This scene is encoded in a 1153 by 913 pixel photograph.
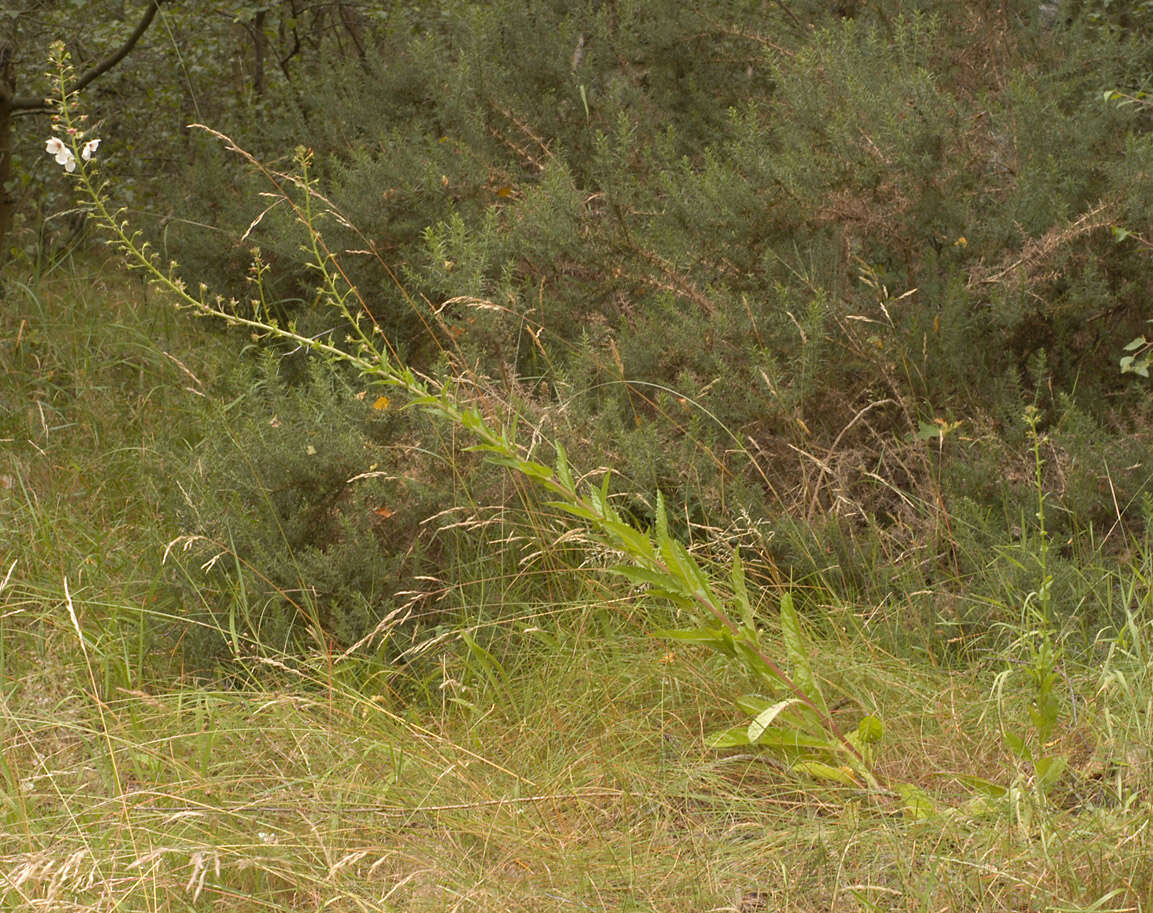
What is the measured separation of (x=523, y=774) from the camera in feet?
7.68

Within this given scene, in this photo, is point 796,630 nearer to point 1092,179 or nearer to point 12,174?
point 1092,179

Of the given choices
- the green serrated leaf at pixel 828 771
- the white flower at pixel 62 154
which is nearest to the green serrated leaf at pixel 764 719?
the green serrated leaf at pixel 828 771

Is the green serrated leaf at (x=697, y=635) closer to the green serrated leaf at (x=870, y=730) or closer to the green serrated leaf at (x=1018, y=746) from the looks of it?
the green serrated leaf at (x=870, y=730)

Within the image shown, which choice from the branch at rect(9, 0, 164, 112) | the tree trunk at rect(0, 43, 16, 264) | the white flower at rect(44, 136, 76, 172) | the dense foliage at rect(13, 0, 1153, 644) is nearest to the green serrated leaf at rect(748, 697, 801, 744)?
the dense foliage at rect(13, 0, 1153, 644)

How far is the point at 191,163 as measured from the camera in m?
6.34

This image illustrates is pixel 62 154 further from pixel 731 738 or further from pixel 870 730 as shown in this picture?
pixel 870 730

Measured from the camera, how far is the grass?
6.09 ft

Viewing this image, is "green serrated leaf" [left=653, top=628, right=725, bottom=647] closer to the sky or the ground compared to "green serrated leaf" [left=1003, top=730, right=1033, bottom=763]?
closer to the sky

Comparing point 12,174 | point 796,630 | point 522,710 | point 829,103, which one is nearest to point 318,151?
point 12,174

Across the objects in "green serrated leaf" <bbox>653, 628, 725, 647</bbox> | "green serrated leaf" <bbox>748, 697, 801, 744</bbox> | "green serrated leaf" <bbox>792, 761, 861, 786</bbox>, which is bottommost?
"green serrated leaf" <bbox>792, 761, 861, 786</bbox>

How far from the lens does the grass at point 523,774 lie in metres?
1.86

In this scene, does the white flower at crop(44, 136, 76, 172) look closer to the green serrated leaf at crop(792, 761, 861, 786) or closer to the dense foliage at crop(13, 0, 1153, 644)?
the dense foliage at crop(13, 0, 1153, 644)

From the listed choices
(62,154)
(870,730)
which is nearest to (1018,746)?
(870,730)

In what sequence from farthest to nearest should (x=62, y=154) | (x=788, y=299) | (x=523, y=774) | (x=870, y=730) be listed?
(x=788, y=299), (x=62, y=154), (x=523, y=774), (x=870, y=730)
